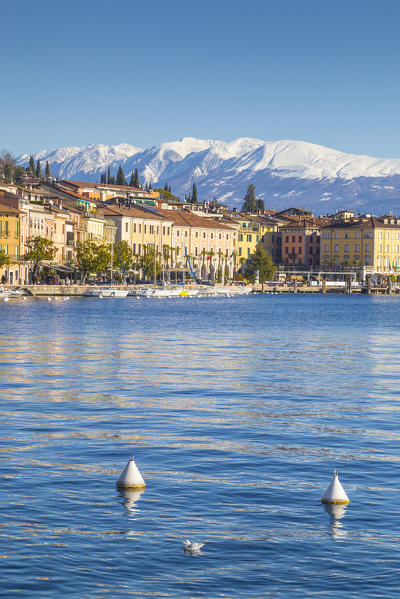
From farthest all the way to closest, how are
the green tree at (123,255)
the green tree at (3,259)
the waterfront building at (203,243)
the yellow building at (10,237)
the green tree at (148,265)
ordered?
the waterfront building at (203,243), the green tree at (148,265), the green tree at (123,255), the yellow building at (10,237), the green tree at (3,259)

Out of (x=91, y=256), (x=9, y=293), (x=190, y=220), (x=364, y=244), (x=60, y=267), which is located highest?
(x=190, y=220)

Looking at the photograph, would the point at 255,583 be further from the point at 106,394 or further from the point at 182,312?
the point at 182,312

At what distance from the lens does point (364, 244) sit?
192375 millimetres

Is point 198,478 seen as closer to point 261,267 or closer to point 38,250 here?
point 38,250

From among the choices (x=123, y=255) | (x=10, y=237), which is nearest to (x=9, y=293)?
(x=10, y=237)

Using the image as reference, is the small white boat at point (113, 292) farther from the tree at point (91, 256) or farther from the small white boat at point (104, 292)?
the tree at point (91, 256)

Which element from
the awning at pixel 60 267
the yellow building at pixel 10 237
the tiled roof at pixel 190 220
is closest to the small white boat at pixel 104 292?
the awning at pixel 60 267

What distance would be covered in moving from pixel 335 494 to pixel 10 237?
102165mm

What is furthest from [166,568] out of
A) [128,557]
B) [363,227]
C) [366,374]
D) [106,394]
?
[363,227]

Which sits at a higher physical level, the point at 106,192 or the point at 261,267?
the point at 106,192

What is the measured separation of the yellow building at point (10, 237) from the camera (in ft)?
376

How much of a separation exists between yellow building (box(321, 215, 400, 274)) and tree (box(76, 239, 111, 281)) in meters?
72.6

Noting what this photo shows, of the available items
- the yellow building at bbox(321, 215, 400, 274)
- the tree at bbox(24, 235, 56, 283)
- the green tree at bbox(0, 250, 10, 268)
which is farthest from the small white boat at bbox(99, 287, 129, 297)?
the yellow building at bbox(321, 215, 400, 274)

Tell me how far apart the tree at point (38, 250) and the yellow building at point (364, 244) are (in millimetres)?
83570
